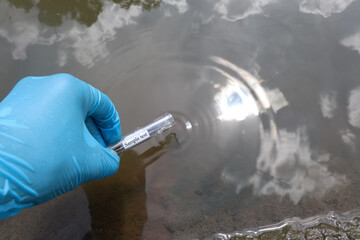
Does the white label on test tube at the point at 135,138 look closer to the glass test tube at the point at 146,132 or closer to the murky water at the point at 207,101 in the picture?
the glass test tube at the point at 146,132

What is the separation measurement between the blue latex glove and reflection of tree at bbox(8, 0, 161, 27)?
52.5 inches

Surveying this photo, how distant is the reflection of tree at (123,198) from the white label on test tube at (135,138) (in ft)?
0.63

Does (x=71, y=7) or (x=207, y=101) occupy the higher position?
(x=71, y=7)

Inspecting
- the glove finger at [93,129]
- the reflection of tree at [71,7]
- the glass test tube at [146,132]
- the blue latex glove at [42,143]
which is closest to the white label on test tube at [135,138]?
the glass test tube at [146,132]

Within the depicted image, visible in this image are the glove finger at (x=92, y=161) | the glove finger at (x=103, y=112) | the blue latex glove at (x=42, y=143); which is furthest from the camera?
the glove finger at (x=103, y=112)

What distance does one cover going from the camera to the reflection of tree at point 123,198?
1726 millimetres

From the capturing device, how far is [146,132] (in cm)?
179

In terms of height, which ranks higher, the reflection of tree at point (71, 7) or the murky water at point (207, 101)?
the reflection of tree at point (71, 7)

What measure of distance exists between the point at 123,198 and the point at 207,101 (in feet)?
3.11

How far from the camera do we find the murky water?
1771 mm

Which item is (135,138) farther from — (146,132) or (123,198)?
(123,198)

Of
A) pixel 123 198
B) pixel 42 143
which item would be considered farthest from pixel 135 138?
pixel 42 143

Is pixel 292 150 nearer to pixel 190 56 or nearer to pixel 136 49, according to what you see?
pixel 190 56

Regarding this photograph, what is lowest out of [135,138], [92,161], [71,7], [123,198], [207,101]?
[123,198]
